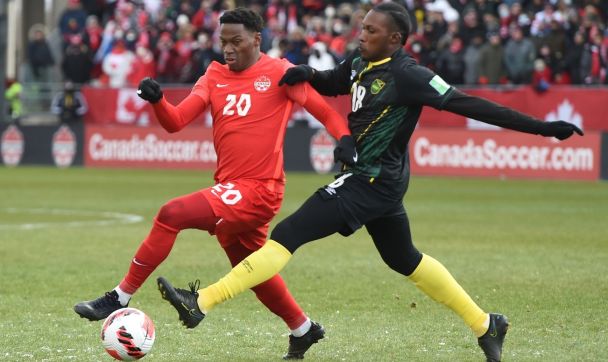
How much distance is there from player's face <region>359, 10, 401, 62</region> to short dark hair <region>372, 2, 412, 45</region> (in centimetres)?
3

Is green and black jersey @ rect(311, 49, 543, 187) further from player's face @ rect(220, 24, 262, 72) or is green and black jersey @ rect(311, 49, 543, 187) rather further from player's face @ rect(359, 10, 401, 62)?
player's face @ rect(220, 24, 262, 72)

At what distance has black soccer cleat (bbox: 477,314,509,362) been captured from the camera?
24.4 ft

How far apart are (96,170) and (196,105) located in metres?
21.8

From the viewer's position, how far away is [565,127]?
7.09 metres

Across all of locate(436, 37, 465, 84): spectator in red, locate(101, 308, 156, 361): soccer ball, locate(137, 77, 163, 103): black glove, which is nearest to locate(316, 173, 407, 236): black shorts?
locate(137, 77, 163, 103): black glove

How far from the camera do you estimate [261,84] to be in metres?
7.80

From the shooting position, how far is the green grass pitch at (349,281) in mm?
8078

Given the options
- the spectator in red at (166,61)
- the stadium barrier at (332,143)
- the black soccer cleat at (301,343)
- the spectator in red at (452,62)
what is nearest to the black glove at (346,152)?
the black soccer cleat at (301,343)

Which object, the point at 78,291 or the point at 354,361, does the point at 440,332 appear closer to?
the point at 354,361

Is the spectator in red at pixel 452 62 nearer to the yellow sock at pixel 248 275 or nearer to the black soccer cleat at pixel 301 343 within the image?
the black soccer cleat at pixel 301 343

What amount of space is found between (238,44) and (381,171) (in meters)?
1.23

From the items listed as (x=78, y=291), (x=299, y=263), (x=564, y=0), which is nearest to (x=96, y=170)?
(x=564, y=0)

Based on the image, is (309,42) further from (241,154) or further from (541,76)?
(241,154)

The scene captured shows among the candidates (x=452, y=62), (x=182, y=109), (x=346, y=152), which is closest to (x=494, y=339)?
(x=346, y=152)
